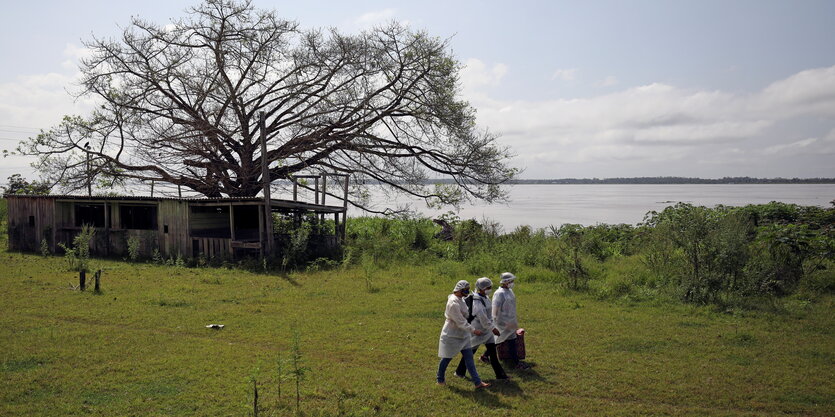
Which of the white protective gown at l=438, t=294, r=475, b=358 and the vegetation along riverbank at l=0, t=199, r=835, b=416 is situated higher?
the white protective gown at l=438, t=294, r=475, b=358

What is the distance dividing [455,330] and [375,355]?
6.67 feet

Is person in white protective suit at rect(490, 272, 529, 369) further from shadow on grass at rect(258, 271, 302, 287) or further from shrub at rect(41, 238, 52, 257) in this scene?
shrub at rect(41, 238, 52, 257)

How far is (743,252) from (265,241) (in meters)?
13.7

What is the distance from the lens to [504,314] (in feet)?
27.2

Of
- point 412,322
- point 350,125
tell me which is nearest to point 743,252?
point 412,322

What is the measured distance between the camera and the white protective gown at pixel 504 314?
8.27 m

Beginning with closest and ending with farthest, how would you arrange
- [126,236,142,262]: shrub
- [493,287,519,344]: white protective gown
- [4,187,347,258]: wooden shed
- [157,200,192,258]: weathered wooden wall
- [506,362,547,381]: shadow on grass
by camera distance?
[506,362,547,381]: shadow on grass < [493,287,519,344]: white protective gown < [4,187,347,258]: wooden shed < [157,200,192,258]: weathered wooden wall < [126,236,142,262]: shrub

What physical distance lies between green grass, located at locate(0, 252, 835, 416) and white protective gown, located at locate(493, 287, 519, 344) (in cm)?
59

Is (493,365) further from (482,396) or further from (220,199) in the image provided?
(220,199)

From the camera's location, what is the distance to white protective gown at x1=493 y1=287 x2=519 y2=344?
27.1ft

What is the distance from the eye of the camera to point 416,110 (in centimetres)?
2428

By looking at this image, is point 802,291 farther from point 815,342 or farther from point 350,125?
point 350,125

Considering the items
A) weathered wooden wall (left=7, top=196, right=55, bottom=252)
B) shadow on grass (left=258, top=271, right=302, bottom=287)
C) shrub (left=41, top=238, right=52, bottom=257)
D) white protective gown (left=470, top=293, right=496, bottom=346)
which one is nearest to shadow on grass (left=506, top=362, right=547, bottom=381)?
white protective gown (left=470, top=293, right=496, bottom=346)

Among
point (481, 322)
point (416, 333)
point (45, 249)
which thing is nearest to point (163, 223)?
point (45, 249)
